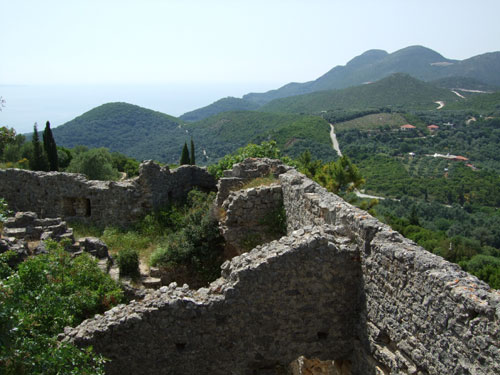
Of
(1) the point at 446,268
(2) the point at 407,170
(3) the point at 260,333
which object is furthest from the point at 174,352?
(2) the point at 407,170

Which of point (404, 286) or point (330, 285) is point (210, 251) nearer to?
point (330, 285)

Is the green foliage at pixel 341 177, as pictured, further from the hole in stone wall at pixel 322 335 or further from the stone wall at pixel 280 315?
the hole in stone wall at pixel 322 335

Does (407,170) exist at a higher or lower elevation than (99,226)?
lower

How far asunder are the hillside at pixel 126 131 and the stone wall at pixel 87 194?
239 ft

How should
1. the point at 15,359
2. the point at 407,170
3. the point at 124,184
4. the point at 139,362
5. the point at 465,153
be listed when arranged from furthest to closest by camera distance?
the point at 465,153 < the point at 407,170 < the point at 124,184 < the point at 139,362 < the point at 15,359

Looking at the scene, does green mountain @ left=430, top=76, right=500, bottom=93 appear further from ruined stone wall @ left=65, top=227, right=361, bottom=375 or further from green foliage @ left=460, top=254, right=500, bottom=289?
ruined stone wall @ left=65, top=227, right=361, bottom=375

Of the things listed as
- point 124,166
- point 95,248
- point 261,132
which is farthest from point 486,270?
point 261,132

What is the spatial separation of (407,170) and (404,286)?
60.9m

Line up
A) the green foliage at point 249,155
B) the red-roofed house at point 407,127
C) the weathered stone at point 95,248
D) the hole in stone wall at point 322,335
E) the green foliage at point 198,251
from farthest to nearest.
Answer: the red-roofed house at point 407,127 < the green foliage at point 249,155 < the weathered stone at point 95,248 < the green foliage at point 198,251 < the hole in stone wall at point 322,335

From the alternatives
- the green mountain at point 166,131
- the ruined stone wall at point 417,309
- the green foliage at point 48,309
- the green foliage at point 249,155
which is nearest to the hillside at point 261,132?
the green mountain at point 166,131

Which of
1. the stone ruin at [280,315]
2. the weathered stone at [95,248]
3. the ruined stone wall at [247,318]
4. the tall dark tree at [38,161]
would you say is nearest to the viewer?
the stone ruin at [280,315]

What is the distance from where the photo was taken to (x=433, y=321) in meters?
4.78

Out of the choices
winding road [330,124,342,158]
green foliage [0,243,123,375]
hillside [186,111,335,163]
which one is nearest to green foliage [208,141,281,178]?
green foliage [0,243,123,375]

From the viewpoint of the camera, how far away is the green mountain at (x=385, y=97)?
4170 inches
